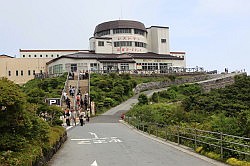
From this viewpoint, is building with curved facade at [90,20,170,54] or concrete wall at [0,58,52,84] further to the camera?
concrete wall at [0,58,52,84]

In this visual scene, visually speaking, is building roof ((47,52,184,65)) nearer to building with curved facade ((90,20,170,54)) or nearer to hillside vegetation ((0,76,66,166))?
building with curved facade ((90,20,170,54))

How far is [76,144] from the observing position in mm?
19969

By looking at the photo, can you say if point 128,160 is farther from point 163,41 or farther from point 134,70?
point 163,41

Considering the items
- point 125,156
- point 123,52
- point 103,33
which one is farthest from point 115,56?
point 125,156

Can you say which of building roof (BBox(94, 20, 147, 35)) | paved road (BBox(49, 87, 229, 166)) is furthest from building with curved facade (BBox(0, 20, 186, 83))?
paved road (BBox(49, 87, 229, 166))

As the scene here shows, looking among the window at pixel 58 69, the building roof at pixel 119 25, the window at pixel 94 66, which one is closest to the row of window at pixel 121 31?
the building roof at pixel 119 25

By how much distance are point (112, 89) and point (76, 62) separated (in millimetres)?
15358

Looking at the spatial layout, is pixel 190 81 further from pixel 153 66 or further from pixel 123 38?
pixel 123 38

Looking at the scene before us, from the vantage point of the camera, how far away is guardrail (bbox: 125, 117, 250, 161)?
12047 millimetres

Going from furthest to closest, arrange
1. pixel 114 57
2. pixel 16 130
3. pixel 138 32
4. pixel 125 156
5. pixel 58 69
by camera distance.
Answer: pixel 138 32
pixel 114 57
pixel 58 69
pixel 125 156
pixel 16 130

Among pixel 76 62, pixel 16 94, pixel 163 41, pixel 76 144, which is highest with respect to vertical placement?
pixel 163 41

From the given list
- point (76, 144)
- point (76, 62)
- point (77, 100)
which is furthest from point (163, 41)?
point (76, 144)

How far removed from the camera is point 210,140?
1420cm

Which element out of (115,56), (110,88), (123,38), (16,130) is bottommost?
(16,130)
